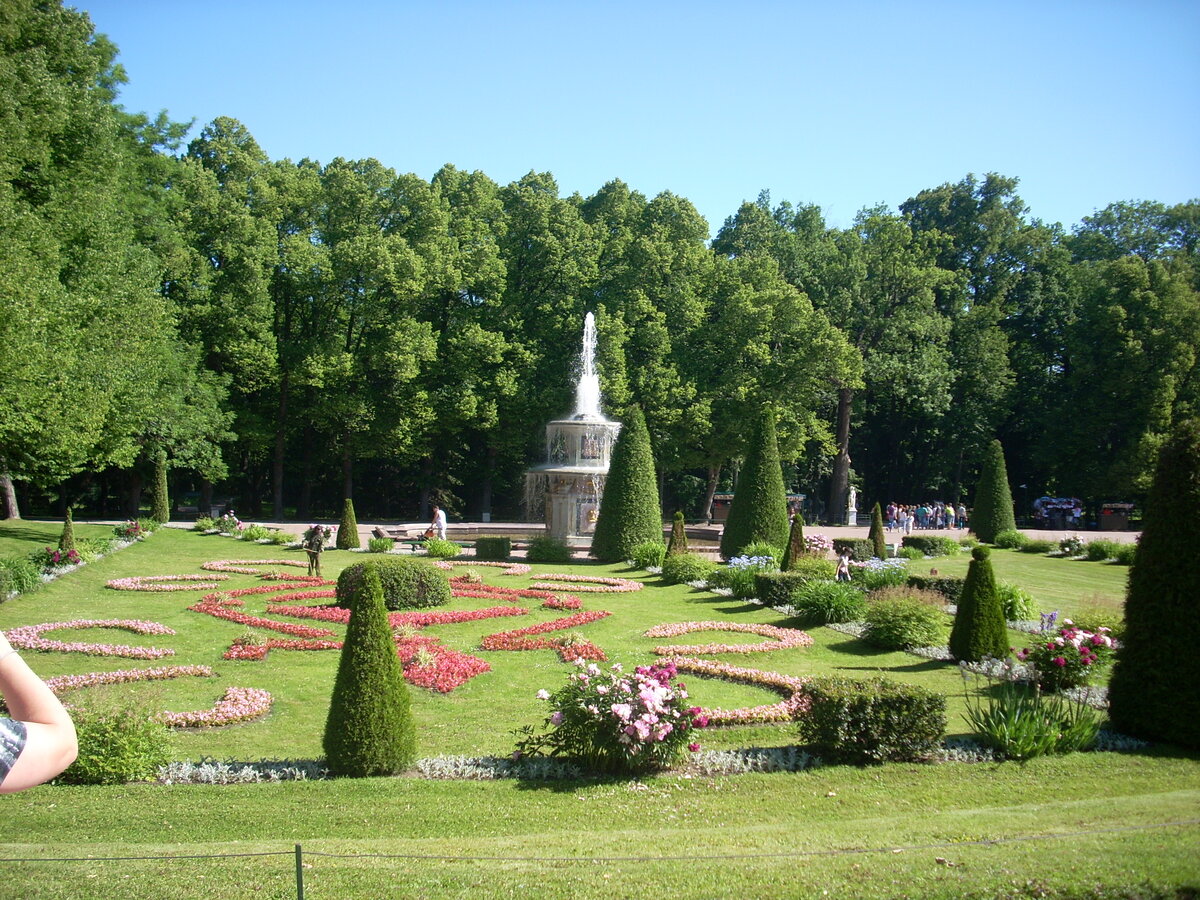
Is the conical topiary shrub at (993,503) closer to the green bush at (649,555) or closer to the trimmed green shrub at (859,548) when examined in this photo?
the trimmed green shrub at (859,548)

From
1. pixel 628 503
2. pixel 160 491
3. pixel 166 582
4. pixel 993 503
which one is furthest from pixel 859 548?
pixel 160 491

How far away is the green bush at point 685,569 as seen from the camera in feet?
68.9

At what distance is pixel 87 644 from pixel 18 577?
5059mm

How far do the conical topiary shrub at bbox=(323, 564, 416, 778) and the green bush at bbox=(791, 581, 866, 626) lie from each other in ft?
31.8

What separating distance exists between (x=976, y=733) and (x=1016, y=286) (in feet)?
155

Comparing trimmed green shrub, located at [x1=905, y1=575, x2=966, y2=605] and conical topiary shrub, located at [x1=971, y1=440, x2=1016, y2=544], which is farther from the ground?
conical topiary shrub, located at [x1=971, y1=440, x2=1016, y2=544]

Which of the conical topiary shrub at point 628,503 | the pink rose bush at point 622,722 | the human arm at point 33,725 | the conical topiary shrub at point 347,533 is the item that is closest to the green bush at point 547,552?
the conical topiary shrub at point 628,503

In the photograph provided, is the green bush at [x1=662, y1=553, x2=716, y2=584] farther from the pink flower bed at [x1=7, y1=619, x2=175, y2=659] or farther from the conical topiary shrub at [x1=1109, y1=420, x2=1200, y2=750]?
the conical topiary shrub at [x1=1109, y1=420, x2=1200, y2=750]

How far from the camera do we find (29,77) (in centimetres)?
2286

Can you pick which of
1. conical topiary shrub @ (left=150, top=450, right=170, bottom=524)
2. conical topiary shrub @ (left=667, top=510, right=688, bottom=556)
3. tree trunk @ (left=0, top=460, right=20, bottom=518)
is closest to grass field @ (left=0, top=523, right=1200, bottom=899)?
conical topiary shrub @ (left=667, top=510, right=688, bottom=556)

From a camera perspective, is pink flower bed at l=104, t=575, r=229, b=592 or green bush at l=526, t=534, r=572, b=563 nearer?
pink flower bed at l=104, t=575, r=229, b=592

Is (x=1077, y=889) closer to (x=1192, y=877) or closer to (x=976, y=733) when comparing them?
(x=1192, y=877)

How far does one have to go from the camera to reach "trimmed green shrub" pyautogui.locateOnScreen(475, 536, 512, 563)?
Answer: 84.9 feet

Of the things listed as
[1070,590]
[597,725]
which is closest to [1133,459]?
[1070,590]
